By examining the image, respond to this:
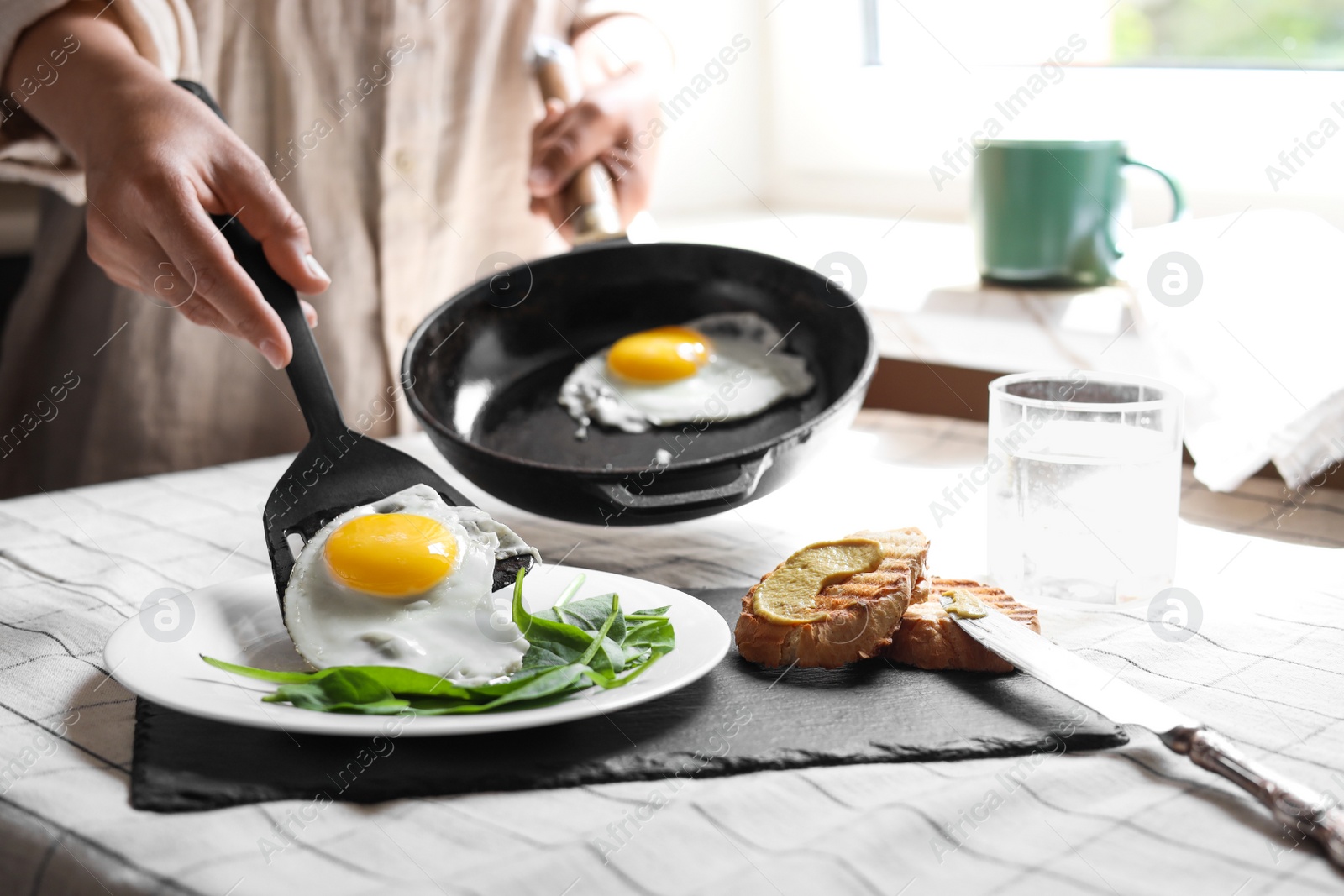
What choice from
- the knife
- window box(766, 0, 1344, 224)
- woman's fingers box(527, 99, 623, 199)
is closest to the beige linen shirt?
woman's fingers box(527, 99, 623, 199)

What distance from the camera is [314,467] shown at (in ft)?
2.82

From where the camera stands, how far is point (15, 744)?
0.68 metres

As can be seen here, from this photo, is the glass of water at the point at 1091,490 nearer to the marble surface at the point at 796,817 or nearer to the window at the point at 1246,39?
the marble surface at the point at 796,817

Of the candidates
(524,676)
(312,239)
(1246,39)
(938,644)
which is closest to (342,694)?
(524,676)

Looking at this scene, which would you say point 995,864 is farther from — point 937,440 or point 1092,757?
point 937,440

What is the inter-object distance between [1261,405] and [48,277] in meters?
1.41

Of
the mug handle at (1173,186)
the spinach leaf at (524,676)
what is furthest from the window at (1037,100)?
the spinach leaf at (524,676)

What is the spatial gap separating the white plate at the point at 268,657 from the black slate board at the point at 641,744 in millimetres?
26

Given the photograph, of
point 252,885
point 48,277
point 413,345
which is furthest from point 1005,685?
point 48,277

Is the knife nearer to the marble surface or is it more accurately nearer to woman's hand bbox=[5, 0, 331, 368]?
the marble surface

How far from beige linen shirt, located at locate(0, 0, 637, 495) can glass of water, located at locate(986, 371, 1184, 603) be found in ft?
2.95

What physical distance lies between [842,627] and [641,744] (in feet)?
0.51

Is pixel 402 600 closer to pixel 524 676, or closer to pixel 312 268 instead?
pixel 524 676

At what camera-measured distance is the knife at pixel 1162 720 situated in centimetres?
54
